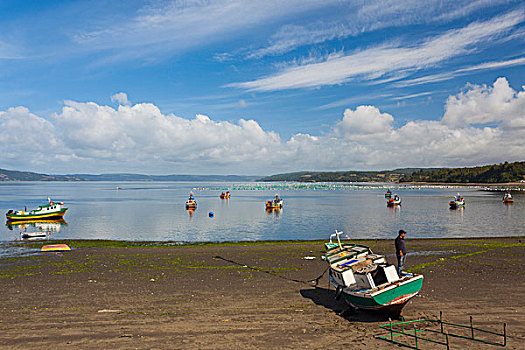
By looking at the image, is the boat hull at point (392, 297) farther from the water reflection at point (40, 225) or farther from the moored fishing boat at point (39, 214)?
the moored fishing boat at point (39, 214)

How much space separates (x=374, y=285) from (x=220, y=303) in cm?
592

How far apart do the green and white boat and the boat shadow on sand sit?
1.28 feet

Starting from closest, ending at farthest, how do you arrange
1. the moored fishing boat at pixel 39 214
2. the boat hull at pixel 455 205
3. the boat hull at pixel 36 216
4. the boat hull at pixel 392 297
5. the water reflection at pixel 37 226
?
the boat hull at pixel 392 297 → the water reflection at pixel 37 226 → the boat hull at pixel 36 216 → the moored fishing boat at pixel 39 214 → the boat hull at pixel 455 205

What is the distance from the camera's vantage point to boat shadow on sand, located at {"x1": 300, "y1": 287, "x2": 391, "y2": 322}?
1340 cm

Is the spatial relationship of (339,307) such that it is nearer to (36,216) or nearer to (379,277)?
(379,277)

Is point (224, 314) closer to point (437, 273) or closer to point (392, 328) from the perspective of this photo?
point (392, 328)

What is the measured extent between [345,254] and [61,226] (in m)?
48.0

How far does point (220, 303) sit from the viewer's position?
15.2 m

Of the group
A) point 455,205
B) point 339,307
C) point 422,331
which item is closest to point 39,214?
point 339,307

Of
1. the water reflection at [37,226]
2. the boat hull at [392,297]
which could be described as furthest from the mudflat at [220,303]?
the water reflection at [37,226]

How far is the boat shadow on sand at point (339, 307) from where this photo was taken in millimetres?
13398

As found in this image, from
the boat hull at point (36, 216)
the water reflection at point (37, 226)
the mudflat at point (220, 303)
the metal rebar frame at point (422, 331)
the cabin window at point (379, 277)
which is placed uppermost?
the cabin window at point (379, 277)

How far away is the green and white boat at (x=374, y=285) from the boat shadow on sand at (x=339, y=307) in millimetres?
389

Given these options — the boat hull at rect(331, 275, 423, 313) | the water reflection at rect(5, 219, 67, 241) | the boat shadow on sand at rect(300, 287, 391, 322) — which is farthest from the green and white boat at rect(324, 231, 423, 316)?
the water reflection at rect(5, 219, 67, 241)
